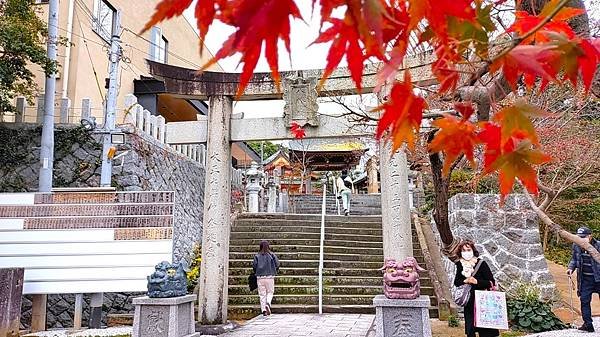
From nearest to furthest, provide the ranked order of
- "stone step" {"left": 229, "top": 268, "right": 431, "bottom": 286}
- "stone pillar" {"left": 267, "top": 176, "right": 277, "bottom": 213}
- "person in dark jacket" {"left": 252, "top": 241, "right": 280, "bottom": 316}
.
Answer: "person in dark jacket" {"left": 252, "top": 241, "right": 280, "bottom": 316}
"stone step" {"left": 229, "top": 268, "right": 431, "bottom": 286}
"stone pillar" {"left": 267, "top": 176, "right": 277, "bottom": 213}

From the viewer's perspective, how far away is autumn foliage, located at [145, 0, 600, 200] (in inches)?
27.1

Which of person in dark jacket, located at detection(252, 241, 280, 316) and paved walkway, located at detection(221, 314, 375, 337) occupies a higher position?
person in dark jacket, located at detection(252, 241, 280, 316)

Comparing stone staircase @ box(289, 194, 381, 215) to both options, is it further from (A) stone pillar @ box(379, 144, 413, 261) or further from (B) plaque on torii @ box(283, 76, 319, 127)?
(A) stone pillar @ box(379, 144, 413, 261)

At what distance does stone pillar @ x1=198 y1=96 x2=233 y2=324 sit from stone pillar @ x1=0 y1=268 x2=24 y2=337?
8.02ft

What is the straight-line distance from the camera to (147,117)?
33.4 feet

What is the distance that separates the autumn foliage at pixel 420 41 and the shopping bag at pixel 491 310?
3477mm

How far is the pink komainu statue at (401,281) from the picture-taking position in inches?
189

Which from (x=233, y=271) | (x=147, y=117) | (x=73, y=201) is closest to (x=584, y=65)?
(x=73, y=201)

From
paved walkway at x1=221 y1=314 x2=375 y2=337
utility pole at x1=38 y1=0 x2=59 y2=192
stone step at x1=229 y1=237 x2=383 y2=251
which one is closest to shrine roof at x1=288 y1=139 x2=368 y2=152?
stone step at x1=229 y1=237 x2=383 y2=251

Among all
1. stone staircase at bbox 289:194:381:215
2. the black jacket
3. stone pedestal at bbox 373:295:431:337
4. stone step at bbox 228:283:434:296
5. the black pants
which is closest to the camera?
the black pants

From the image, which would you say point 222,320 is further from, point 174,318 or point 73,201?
point 73,201

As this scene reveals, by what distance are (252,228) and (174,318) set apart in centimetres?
654

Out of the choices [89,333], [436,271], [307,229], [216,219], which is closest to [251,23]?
[216,219]

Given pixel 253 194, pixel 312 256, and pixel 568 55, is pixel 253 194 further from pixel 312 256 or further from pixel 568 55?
pixel 568 55
